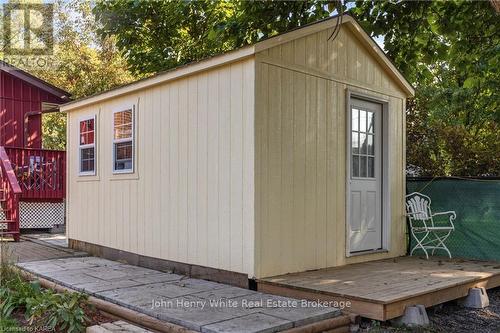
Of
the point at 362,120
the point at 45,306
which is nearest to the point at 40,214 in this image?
the point at 45,306

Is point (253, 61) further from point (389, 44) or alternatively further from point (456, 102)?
point (456, 102)

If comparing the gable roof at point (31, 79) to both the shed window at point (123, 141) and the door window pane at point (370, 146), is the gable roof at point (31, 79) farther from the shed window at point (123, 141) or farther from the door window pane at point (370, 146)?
the door window pane at point (370, 146)

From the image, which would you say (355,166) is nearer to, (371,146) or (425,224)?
(371,146)

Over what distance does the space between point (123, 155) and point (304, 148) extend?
270 centimetres

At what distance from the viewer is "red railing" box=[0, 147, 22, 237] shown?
8.24 metres

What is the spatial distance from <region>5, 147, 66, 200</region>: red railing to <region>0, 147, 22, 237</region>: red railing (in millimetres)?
482

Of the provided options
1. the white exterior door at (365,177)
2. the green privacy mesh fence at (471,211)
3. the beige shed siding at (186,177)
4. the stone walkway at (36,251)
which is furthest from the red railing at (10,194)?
the green privacy mesh fence at (471,211)

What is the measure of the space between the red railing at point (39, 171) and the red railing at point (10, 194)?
0.48 m

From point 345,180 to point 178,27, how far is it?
6754 millimetres

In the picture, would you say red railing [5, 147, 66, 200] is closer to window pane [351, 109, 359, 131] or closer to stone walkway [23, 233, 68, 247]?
Result: stone walkway [23, 233, 68, 247]

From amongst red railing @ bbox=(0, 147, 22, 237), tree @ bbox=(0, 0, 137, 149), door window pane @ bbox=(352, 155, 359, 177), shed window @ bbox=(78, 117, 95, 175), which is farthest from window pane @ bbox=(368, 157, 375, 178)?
tree @ bbox=(0, 0, 137, 149)

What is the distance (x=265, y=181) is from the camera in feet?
15.1

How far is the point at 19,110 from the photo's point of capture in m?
11.8

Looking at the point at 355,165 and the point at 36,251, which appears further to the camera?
the point at 36,251
